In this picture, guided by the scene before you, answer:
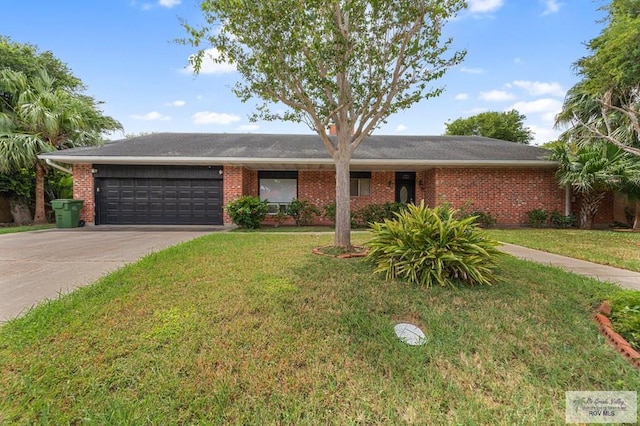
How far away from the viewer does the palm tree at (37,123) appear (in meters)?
10.3

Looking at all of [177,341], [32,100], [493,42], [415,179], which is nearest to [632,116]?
[493,42]

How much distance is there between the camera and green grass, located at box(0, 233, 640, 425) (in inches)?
66.5

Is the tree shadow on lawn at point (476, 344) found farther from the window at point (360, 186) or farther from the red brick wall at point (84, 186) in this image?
the red brick wall at point (84, 186)

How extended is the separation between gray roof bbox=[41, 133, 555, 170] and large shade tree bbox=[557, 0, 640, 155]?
5.45ft

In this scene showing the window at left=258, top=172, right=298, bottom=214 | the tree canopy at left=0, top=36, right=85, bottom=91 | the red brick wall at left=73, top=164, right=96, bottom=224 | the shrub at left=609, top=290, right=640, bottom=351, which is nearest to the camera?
the shrub at left=609, top=290, right=640, bottom=351

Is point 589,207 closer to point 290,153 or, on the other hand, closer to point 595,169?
point 595,169

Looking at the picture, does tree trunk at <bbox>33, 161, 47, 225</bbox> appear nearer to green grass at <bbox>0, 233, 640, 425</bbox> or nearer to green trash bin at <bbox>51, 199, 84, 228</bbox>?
green trash bin at <bbox>51, 199, 84, 228</bbox>

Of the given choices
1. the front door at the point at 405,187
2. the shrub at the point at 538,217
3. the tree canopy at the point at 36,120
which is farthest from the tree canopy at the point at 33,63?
the shrub at the point at 538,217

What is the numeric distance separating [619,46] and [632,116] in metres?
2.11

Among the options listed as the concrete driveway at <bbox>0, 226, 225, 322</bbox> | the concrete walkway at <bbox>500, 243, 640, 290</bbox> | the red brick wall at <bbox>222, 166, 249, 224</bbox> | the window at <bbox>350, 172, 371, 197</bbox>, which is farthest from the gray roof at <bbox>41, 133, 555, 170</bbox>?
the concrete walkway at <bbox>500, 243, 640, 290</bbox>

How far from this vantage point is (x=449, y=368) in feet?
6.89

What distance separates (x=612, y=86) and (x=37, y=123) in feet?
65.5

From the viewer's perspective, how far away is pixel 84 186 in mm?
10586

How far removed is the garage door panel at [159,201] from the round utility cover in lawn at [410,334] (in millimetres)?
9685
